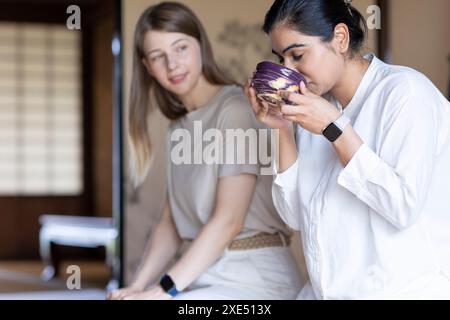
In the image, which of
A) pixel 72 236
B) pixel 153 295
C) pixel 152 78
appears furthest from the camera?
pixel 72 236

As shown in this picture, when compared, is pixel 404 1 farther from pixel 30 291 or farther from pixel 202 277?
pixel 30 291

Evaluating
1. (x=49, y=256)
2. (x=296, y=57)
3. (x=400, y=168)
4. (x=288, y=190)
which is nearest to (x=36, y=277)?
(x=49, y=256)

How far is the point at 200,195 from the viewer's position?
1.43 m

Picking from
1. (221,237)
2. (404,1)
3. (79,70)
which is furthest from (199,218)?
(79,70)

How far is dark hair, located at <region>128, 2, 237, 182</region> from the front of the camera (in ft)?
4.77

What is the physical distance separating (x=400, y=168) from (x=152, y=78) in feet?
2.21

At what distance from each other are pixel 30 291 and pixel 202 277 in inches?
131

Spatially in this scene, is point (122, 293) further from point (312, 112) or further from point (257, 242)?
point (312, 112)

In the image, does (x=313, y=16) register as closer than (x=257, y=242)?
Yes

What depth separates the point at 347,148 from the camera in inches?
40.4

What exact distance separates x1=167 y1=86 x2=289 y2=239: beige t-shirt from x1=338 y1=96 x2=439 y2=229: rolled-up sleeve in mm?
372

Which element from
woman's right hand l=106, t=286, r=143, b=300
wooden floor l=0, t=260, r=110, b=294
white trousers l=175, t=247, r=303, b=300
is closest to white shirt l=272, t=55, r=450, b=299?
white trousers l=175, t=247, r=303, b=300

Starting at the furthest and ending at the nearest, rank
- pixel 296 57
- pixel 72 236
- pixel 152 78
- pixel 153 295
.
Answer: pixel 72 236 < pixel 152 78 < pixel 153 295 < pixel 296 57
